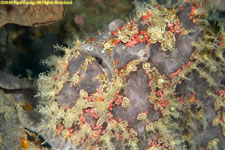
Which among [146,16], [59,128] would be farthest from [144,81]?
[59,128]

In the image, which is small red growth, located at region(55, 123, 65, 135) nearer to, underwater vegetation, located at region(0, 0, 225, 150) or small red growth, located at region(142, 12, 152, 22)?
underwater vegetation, located at region(0, 0, 225, 150)

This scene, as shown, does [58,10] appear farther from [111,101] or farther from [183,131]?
[183,131]

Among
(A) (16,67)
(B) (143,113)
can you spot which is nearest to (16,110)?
(A) (16,67)

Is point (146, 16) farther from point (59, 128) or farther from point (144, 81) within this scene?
point (59, 128)

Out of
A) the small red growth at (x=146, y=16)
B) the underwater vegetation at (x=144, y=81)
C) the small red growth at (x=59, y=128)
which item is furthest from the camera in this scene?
the small red growth at (x=59, y=128)

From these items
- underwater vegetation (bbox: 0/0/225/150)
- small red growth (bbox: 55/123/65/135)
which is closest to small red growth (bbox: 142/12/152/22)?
underwater vegetation (bbox: 0/0/225/150)

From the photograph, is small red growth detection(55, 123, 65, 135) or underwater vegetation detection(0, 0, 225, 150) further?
small red growth detection(55, 123, 65, 135)

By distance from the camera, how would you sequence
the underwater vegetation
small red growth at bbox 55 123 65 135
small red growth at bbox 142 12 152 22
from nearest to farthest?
the underwater vegetation < small red growth at bbox 142 12 152 22 < small red growth at bbox 55 123 65 135

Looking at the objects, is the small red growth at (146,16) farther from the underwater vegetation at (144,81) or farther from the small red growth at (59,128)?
the small red growth at (59,128)

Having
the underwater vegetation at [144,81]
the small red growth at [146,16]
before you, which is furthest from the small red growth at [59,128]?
the small red growth at [146,16]

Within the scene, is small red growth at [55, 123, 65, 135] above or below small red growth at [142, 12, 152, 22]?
below
